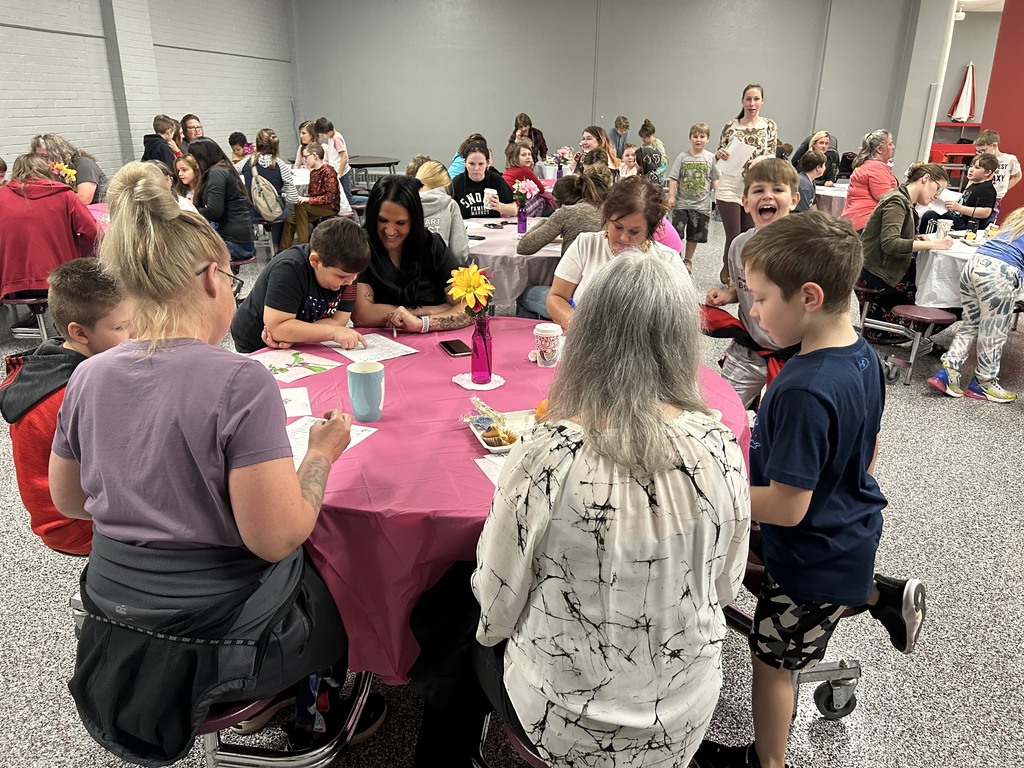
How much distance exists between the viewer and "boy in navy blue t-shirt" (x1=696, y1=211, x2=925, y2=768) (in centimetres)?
148

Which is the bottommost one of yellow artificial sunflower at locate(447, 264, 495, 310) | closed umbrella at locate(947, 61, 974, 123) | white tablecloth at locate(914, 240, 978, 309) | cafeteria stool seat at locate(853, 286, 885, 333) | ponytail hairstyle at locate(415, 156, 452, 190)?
cafeteria stool seat at locate(853, 286, 885, 333)

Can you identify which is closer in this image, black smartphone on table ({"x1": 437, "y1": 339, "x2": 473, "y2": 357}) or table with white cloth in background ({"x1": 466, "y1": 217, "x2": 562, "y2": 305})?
black smartphone on table ({"x1": 437, "y1": 339, "x2": 473, "y2": 357})

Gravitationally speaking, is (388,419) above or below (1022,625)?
above

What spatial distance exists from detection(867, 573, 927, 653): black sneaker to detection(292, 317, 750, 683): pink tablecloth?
0.49m

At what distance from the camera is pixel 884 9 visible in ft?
38.7

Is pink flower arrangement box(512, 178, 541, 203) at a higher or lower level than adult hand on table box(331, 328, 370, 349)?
higher

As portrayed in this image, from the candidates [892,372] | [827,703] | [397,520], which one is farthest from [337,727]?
[892,372]

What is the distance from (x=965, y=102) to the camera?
14.7 metres

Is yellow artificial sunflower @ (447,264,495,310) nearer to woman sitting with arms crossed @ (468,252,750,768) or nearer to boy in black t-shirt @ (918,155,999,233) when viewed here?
woman sitting with arms crossed @ (468,252,750,768)

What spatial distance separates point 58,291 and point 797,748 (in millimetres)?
2337

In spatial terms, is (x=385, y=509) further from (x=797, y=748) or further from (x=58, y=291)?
(x=797, y=748)

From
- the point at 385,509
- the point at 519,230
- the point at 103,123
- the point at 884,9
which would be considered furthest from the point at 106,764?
the point at 884,9

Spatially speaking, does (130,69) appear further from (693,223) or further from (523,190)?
(693,223)

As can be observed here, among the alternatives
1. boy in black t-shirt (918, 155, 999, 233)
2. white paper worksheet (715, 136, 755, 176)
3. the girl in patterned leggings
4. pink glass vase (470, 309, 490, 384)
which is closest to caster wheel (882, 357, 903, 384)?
the girl in patterned leggings
